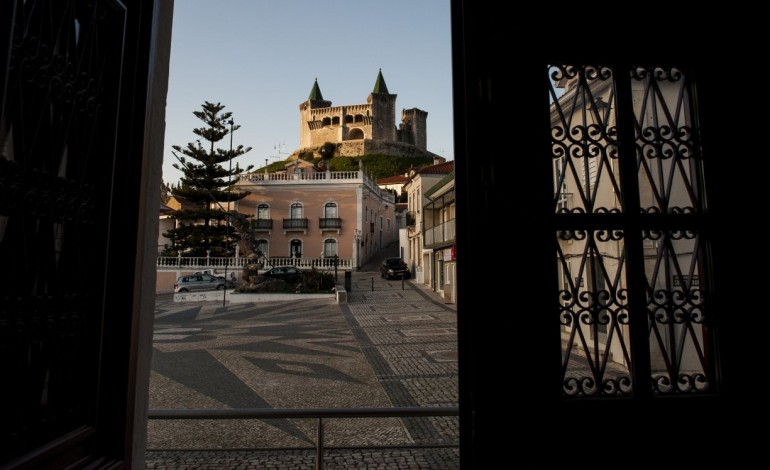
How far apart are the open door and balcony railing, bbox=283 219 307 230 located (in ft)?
A: 91.2

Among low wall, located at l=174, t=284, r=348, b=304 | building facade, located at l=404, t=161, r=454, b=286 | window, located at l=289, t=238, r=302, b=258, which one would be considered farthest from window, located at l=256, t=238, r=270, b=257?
low wall, located at l=174, t=284, r=348, b=304

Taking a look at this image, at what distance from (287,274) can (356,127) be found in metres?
49.5

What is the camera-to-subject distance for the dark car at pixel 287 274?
19.4m

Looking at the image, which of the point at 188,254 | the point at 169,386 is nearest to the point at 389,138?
the point at 188,254

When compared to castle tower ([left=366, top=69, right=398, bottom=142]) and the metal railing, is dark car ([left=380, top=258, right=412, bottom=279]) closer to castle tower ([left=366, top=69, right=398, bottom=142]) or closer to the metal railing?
the metal railing

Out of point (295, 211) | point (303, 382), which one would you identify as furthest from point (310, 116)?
point (303, 382)

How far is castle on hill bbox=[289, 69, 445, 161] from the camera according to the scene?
64750 mm

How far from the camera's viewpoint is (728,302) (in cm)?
185

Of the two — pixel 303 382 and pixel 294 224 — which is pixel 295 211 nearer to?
pixel 294 224

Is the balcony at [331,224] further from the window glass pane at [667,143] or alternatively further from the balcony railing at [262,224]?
the window glass pane at [667,143]

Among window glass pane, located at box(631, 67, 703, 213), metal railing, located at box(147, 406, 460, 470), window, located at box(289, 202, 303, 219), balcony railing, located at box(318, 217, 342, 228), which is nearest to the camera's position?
window glass pane, located at box(631, 67, 703, 213)

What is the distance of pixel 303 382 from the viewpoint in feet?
20.7

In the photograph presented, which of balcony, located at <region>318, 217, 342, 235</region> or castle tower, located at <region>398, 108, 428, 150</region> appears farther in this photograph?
castle tower, located at <region>398, 108, 428, 150</region>

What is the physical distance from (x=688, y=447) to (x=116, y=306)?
223cm
